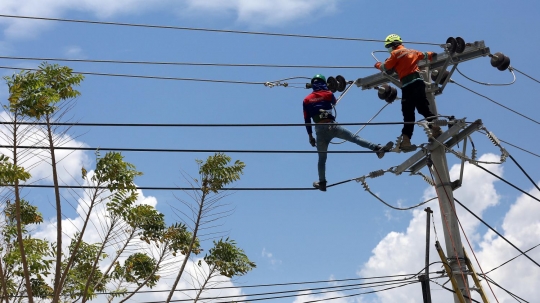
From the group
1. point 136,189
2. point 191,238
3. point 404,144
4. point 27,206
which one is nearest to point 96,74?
point 136,189

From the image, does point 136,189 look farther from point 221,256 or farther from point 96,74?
point 221,256

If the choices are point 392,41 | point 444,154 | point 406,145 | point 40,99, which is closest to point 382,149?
point 406,145

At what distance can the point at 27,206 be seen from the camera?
12.6m

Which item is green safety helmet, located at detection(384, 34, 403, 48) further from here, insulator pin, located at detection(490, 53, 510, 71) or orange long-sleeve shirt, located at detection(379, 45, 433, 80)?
insulator pin, located at detection(490, 53, 510, 71)

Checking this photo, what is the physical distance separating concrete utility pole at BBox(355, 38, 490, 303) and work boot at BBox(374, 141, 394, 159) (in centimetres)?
38

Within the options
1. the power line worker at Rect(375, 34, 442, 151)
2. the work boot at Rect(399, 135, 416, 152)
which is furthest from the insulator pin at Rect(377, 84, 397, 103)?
the work boot at Rect(399, 135, 416, 152)

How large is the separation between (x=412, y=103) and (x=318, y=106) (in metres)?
1.38

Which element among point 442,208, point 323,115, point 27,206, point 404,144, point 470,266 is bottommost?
point 470,266

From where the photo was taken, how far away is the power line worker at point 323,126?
9836 millimetres

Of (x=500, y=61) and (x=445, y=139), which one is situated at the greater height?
(x=500, y=61)

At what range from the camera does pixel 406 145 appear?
9.42m

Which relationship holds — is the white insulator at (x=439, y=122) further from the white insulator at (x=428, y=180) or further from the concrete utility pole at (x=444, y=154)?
the white insulator at (x=428, y=180)

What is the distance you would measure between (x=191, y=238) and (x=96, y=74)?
397cm

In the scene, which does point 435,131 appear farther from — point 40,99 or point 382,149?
point 40,99
